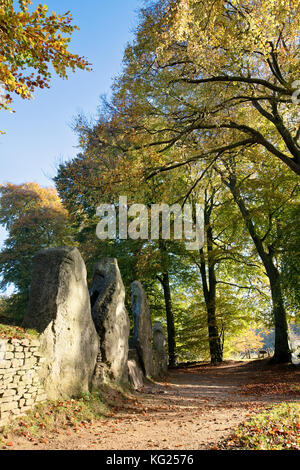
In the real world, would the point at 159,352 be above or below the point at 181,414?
above

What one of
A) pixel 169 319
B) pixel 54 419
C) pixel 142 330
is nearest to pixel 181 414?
pixel 54 419

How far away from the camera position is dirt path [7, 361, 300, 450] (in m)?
5.13

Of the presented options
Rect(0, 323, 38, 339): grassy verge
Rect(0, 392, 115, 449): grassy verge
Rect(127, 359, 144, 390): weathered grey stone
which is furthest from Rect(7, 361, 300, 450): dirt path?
Rect(0, 323, 38, 339): grassy verge

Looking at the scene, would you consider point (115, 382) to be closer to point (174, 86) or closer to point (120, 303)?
point (120, 303)

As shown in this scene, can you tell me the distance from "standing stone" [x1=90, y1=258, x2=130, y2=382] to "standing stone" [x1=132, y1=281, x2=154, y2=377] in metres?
1.71

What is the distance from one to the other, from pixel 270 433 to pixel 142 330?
7227mm

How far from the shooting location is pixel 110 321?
888cm

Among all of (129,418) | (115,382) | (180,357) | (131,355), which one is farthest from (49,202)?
(129,418)

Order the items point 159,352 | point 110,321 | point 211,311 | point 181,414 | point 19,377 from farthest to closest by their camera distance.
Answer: point 211,311 → point 159,352 → point 110,321 → point 181,414 → point 19,377

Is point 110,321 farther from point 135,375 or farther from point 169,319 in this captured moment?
point 169,319

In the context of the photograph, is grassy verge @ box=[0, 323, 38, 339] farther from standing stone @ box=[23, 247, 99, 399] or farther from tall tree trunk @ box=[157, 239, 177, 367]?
tall tree trunk @ box=[157, 239, 177, 367]

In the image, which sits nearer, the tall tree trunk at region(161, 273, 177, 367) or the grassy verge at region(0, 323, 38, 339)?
the grassy verge at region(0, 323, 38, 339)

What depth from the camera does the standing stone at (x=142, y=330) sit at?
446 inches

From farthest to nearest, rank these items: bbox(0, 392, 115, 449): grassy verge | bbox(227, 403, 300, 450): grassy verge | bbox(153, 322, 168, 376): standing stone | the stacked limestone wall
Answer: bbox(153, 322, 168, 376): standing stone < the stacked limestone wall < bbox(0, 392, 115, 449): grassy verge < bbox(227, 403, 300, 450): grassy verge
